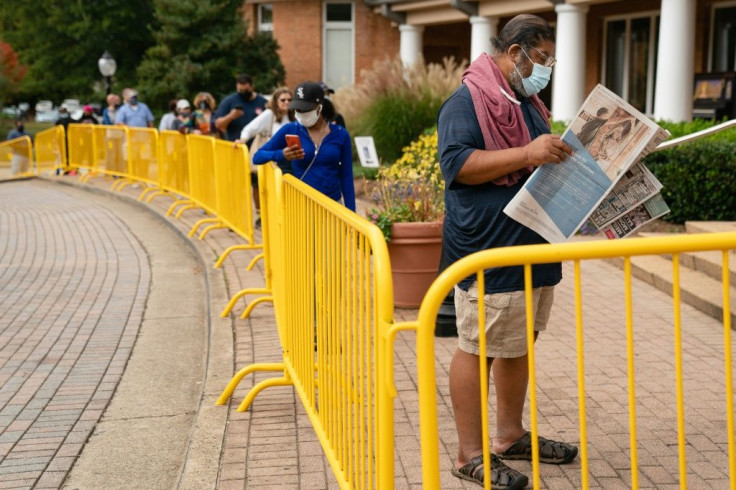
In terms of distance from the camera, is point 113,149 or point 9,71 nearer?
point 113,149

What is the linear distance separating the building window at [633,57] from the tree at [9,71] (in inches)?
1428

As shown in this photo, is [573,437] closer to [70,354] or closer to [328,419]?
[328,419]

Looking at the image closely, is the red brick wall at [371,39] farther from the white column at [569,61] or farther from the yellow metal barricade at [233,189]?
the yellow metal barricade at [233,189]

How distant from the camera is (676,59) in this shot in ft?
49.7

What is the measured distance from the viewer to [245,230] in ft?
30.1

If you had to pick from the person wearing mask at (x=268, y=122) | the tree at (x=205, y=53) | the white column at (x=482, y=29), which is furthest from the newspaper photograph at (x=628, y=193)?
the tree at (x=205, y=53)

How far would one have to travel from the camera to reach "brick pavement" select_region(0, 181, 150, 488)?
4.90 metres

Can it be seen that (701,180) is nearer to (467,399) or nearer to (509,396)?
(509,396)

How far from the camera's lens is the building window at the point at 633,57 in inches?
801

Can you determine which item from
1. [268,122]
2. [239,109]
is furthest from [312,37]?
[268,122]

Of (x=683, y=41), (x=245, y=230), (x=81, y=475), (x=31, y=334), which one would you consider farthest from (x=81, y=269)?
(x=683, y=41)

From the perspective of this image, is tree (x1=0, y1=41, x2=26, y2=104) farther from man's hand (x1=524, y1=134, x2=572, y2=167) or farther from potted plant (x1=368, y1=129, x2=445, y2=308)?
man's hand (x1=524, y1=134, x2=572, y2=167)

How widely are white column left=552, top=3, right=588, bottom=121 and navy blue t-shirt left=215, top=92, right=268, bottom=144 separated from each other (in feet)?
26.2

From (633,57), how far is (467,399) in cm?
1899
